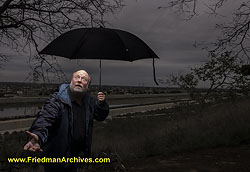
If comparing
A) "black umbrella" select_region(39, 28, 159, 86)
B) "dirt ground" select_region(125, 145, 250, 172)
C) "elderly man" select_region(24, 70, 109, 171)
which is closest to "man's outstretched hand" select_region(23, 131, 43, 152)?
"elderly man" select_region(24, 70, 109, 171)

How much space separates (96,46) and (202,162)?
4.78 meters

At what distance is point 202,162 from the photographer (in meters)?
6.71

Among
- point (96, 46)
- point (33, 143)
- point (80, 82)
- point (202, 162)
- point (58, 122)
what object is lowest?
point (202, 162)

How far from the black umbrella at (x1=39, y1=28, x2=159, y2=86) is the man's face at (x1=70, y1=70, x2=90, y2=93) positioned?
0.83 metres

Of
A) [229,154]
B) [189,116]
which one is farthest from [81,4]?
[189,116]

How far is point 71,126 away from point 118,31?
1.83 m

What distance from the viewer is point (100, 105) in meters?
2.90

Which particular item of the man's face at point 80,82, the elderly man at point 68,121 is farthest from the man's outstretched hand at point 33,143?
the man's face at point 80,82

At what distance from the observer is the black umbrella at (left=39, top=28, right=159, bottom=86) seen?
3457 millimetres

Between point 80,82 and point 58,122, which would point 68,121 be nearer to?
point 58,122

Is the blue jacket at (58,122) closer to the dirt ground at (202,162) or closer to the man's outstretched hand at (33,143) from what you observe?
the man's outstretched hand at (33,143)

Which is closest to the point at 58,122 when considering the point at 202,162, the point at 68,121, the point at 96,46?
the point at 68,121

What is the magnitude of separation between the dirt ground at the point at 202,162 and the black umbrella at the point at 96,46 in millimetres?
3652

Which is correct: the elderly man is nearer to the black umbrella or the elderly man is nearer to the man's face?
the man's face
